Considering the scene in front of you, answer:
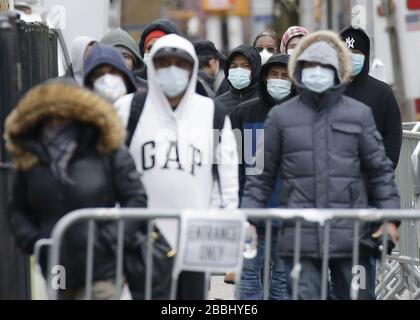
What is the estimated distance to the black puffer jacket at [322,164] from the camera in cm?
851

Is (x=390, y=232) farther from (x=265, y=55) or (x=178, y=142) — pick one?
(x=265, y=55)

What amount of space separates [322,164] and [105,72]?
4.49 ft

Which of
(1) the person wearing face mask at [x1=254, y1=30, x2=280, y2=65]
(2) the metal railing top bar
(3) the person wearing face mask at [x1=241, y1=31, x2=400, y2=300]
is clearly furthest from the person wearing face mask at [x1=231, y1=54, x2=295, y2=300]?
(1) the person wearing face mask at [x1=254, y1=30, x2=280, y2=65]

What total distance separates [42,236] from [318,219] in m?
1.39

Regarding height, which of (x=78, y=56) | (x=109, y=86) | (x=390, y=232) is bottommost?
(x=390, y=232)

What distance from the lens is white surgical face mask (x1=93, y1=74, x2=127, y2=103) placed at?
29.1 feet

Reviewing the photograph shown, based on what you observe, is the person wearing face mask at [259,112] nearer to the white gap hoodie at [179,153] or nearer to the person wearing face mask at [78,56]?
the person wearing face mask at [78,56]

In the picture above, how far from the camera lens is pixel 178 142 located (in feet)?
27.9

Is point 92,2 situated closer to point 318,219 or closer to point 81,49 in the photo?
point 81,49

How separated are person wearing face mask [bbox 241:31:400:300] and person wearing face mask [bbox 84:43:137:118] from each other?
0.90 m

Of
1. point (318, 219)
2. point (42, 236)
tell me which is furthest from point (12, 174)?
point (318, 219)

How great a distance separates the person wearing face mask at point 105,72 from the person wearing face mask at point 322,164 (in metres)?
0.90

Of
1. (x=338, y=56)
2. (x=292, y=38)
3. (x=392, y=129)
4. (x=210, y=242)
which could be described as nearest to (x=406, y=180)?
(x=392, y=129)

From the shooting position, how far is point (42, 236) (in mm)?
7812
